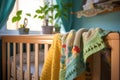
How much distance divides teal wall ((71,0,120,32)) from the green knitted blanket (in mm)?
1088

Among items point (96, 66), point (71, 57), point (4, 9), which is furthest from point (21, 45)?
point (96, 66)

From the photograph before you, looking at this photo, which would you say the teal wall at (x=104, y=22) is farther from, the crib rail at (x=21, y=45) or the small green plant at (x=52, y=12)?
the crib rail at (x=21, y=45)

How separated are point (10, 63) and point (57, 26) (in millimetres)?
678

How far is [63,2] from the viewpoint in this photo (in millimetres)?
2201

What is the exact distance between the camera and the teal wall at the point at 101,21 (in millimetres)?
1978

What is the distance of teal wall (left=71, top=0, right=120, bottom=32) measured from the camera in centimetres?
198

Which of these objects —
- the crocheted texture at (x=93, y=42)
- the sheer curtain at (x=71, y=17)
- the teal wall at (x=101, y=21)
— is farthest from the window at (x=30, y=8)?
the crocheted texture at (x=93, y=42)

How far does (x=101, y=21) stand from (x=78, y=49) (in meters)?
1.31

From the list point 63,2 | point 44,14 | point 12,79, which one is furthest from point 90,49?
point 63,2

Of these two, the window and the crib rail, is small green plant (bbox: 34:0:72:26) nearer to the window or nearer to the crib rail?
the window

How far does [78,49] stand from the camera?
0.94m

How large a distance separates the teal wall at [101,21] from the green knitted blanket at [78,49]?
1088 mm

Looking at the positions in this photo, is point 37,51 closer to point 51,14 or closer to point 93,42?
point 93,42

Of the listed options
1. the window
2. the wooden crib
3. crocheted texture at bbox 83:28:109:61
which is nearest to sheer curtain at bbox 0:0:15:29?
the wooden crib
